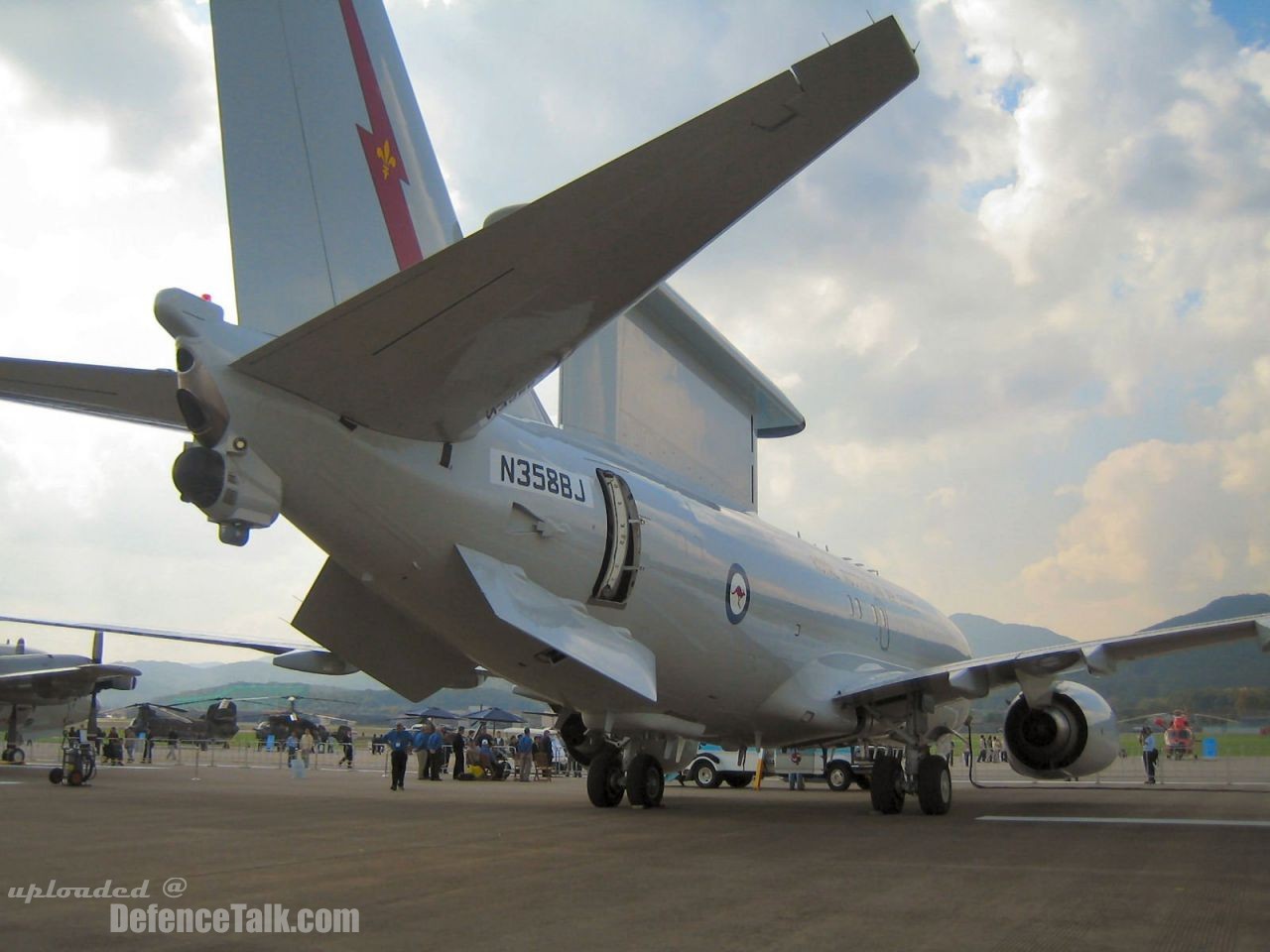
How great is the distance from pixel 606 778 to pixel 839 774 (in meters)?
10.0

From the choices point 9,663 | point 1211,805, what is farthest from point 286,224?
point 9,663

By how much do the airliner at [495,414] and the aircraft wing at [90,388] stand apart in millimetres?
21

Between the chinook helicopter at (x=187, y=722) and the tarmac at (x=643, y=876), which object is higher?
the chinook helicopter at (x=187, y=722)

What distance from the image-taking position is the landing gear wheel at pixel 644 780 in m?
12.1

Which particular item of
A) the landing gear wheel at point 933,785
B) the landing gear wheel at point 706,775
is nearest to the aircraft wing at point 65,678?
the landing gear wheel at point 706,775

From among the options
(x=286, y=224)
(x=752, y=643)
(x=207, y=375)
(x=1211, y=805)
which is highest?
(x=286, y=224)

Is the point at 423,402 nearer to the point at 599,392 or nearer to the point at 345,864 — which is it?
the point at 345,864

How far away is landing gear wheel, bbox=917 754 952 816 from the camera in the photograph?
11.7 m

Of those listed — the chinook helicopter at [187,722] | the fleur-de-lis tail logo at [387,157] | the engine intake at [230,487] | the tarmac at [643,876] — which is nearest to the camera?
the tarmac at [643,876]

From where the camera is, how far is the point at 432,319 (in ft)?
20.0

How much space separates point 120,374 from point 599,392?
5802 millimetres

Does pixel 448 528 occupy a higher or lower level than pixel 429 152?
lower

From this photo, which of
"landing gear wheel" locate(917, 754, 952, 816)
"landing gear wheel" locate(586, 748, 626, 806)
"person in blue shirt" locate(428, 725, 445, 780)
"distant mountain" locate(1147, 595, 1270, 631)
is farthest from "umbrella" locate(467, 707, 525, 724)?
"distant mountain" locate(1147, 595, 1270, 631)

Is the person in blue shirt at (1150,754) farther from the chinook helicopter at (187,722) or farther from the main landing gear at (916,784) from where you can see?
the chinook helicopter at (187,722)
